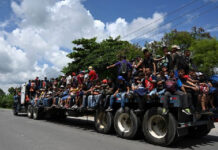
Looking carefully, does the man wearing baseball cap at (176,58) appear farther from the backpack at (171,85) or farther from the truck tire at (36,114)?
the truck tire at (36,114)

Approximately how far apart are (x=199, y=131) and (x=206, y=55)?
1836cm

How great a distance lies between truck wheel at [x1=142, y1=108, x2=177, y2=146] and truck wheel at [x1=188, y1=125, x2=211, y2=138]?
1.57 meters

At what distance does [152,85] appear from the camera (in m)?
6.74

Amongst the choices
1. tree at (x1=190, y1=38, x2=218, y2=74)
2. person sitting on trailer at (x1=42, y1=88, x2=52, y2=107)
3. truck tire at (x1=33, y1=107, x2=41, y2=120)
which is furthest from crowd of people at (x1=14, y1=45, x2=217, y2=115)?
tree at (x1=190, y1=38, x2=218, y2=74)

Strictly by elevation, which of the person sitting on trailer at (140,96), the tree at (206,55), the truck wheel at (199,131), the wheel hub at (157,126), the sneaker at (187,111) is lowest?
the truck wheel at (199,131)

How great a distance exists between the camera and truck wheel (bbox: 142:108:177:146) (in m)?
5.78

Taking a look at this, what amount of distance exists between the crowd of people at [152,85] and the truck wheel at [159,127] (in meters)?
0.27

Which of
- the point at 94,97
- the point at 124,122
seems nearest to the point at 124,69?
the point at 94,97

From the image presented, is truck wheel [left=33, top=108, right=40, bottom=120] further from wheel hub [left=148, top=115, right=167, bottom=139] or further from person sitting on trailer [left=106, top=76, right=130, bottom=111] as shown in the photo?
wheel hub [left=148, top=115, right=167, bottom=139]

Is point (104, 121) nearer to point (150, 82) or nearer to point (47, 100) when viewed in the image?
point (150, 82)

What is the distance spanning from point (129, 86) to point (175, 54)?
1.96 metres

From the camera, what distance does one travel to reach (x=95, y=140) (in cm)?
692

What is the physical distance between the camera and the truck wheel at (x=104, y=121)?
7.88 metres

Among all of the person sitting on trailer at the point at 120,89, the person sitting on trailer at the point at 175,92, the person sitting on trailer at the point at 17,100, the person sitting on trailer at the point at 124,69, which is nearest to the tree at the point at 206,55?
the person sitting on trailer at the point at 124,69
